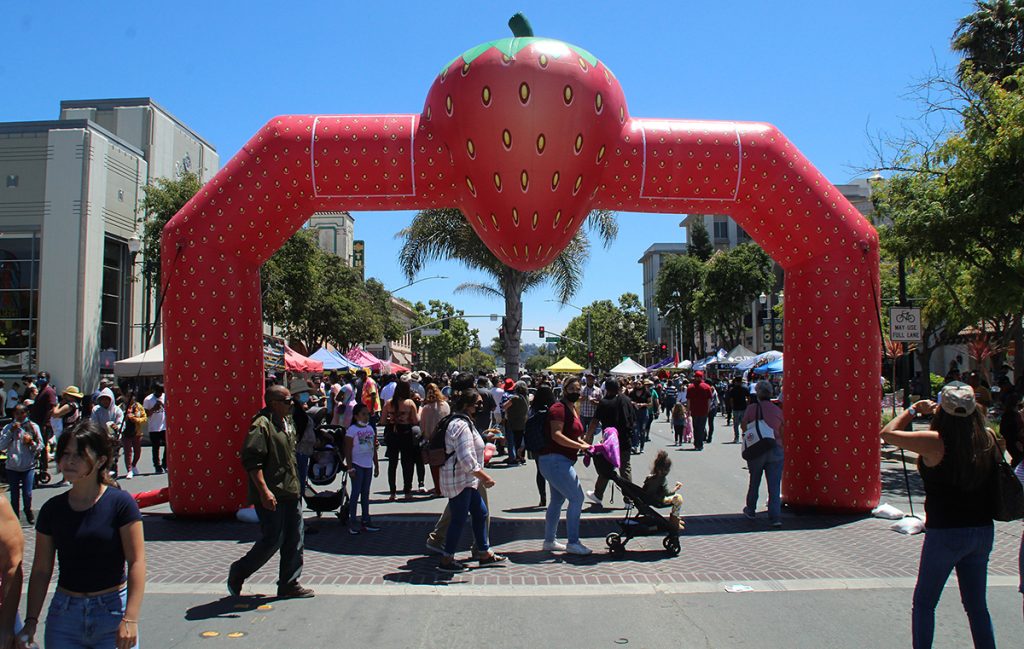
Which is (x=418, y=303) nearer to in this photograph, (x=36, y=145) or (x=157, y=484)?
(x=36, y=145)

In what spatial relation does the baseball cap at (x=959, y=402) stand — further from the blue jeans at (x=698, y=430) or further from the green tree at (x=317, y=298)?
the green tree at (x=317, y=298)

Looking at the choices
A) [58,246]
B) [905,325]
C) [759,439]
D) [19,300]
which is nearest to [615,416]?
[759,439]

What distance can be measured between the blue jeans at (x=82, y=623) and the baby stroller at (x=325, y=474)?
18.3 feet

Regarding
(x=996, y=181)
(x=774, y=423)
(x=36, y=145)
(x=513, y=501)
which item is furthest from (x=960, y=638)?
(x=36, y=145)

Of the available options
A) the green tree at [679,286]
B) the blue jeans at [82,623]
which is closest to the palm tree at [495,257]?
the blue jeans at [82,623]

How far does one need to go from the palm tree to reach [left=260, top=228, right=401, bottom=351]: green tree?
873 cm

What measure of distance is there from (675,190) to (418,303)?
88167 millimetres

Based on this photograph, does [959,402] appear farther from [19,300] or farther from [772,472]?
[19,300]

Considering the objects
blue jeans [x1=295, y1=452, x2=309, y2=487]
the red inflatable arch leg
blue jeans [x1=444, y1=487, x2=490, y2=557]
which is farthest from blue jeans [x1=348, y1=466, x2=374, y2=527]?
the red inflatable arch leg

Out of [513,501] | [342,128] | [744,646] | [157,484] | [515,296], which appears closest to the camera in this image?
[744,646]

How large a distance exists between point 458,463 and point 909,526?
4.78 metres

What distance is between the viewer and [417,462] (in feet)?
36.8

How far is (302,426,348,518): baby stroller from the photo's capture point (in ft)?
29.1

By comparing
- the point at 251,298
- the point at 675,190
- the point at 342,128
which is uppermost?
the point at 342,128
